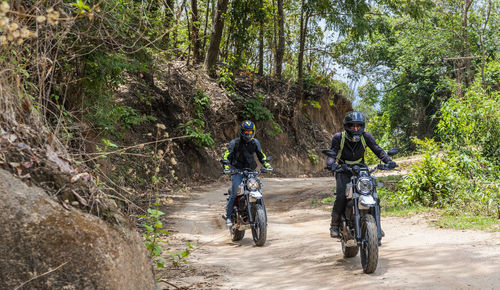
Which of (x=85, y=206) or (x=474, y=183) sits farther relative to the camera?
(x=474, y=183)

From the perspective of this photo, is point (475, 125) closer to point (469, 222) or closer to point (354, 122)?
point (469, 222)

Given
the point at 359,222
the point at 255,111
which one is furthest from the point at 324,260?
the point at 255,111

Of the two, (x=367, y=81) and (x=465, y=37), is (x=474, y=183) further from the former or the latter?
(x=367, y=81)

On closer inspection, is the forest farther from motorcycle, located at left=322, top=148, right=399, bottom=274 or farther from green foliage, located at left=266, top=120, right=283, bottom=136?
motorcycle, located at left=322, top=148, right=399, bottom=274

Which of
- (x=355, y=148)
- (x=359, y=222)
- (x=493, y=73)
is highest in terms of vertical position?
(x=493, y=73)

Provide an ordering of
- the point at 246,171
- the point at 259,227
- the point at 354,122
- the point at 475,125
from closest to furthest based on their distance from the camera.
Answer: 1. the point at 354,122
2. the point at 259,227
3. the point at 246,171
4. the point at 475,125

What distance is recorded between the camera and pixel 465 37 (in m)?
26.5

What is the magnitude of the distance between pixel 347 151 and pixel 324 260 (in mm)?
1597

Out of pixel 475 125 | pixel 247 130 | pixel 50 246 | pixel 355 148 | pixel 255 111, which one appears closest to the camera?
pixel 50 246

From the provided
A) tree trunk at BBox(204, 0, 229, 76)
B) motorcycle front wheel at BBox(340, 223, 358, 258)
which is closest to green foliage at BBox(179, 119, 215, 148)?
tree trunk at BBox(204, 0, 229, 76)

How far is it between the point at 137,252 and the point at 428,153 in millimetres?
9239

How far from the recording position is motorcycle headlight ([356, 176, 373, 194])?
19.4 feet

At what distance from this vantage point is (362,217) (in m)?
5.87

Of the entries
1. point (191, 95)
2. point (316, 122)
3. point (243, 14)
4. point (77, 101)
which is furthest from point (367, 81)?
point (77, 101)
